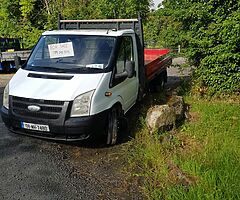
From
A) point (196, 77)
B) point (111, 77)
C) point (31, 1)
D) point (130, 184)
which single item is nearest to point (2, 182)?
point (130, 184)

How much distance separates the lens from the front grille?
4742 mm

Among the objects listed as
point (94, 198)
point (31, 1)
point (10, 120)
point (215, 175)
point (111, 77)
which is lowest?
point (94, 198)

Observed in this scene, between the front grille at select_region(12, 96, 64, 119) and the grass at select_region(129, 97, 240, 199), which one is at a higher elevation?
the front grille at select_region(12, 96, 64, 119)

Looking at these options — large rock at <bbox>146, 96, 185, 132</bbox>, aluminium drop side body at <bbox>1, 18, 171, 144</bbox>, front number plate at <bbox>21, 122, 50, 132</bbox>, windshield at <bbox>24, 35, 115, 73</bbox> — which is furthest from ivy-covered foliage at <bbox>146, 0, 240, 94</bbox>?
front number plate at <bbox>21, 122, 50, 132</bbox>

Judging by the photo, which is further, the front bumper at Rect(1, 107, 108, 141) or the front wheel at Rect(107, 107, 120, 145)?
the front wheel at Rect(107, 107, 120, 145)

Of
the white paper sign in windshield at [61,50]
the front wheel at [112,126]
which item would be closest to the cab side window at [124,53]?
the front wheel at [112,126]

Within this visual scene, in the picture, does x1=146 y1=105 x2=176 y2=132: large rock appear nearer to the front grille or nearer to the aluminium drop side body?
the aluminium drop side body

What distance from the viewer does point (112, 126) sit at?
534 centimetres

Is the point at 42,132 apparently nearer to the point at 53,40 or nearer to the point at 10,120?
the point at 10,120

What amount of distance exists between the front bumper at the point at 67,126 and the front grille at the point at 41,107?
0.26 ft

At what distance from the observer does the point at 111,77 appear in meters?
5.27

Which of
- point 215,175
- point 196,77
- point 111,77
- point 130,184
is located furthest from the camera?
point 196,77

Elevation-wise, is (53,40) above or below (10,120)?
above

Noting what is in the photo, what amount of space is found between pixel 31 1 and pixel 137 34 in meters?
20.7
